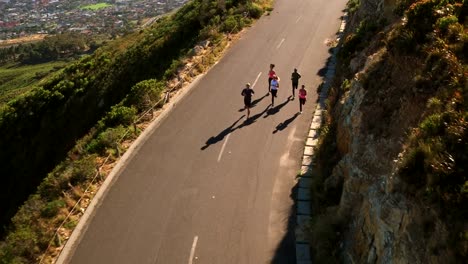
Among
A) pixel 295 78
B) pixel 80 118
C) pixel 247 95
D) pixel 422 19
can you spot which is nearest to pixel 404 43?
pixel 422 19

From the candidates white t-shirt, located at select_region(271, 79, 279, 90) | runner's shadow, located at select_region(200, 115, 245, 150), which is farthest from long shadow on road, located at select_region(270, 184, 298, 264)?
white t-shirt, located at select_region(271, 79, 279, 90)

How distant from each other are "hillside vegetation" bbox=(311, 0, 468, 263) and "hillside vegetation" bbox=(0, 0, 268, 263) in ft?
27.6

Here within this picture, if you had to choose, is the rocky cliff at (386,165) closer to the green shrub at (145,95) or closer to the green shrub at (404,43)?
the green shrub at (404,43)

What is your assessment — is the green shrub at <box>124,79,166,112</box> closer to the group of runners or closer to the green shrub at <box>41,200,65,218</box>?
the group of runners

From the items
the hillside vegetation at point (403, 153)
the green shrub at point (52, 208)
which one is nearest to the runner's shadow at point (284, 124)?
the hillside vegetation at point (403, 153)

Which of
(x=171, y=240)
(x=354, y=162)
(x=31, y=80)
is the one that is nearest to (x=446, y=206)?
(x=354, y=162)

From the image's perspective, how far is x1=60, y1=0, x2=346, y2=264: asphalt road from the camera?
515 inches

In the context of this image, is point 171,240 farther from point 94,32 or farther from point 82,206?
point 94,32

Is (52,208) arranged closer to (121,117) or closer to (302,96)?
(121,117)

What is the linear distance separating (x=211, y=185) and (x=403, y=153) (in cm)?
745

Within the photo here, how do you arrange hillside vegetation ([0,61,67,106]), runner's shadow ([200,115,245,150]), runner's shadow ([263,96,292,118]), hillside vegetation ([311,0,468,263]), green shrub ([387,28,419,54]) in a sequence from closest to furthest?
1. hillside vegetation ([311,0,468,263])
2. green shrub ([387,28,419,54])
3. runner's shadow ([200,115,245,150])
4. runner's shadow ([263,96,292,118])
5. hillside vegetation ([0,61,67,106])

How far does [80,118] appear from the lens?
28.7 m

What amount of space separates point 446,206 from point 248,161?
30.8 ft

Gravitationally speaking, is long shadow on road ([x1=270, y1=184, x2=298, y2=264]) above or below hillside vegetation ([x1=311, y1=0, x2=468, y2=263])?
below
